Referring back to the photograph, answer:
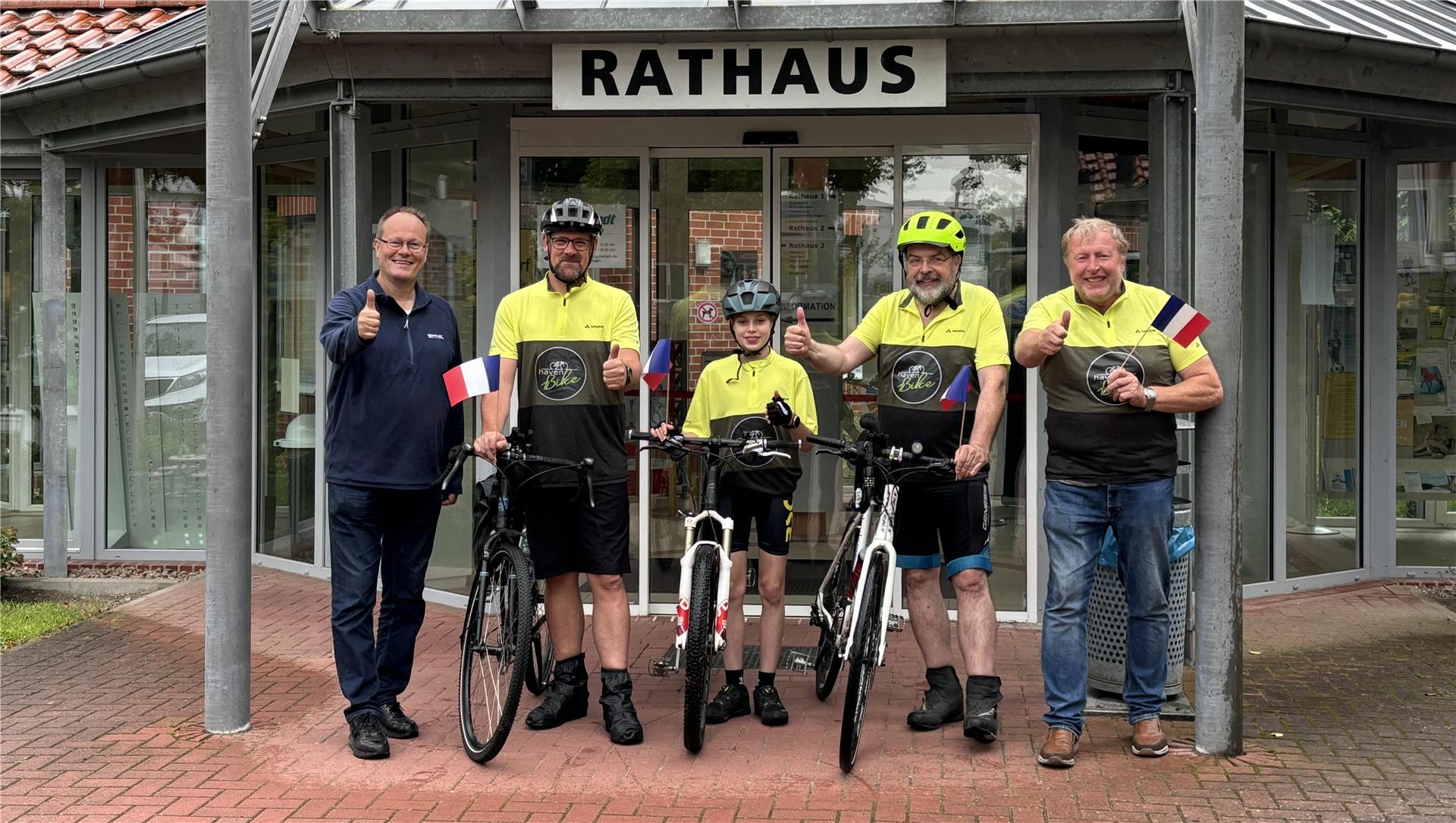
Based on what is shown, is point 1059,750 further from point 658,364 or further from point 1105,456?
point 658,364

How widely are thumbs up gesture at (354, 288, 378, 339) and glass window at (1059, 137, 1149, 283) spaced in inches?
160

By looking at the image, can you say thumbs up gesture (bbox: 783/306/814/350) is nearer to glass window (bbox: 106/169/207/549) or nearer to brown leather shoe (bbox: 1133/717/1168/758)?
brown leather shoe (bbox: 1133/717/1168/758)

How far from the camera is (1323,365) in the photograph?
8719 millimetres

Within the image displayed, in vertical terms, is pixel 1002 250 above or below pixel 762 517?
above

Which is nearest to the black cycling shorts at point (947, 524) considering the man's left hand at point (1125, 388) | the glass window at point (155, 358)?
the man's left hand at point (1125, 388)

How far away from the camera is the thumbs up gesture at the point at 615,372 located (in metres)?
5.27

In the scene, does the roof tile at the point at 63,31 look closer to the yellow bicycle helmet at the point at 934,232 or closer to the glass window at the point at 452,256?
the glass window at the point at 452,256

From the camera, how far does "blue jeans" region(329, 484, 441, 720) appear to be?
17.5ft

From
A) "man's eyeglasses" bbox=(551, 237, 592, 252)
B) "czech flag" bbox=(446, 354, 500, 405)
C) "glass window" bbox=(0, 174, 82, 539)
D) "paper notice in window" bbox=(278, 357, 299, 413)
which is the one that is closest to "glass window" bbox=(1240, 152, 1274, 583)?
"man's eyeglasses" bbox=(551, 237, 592, 252)

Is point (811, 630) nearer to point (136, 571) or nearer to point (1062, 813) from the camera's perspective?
point (1062, 813)

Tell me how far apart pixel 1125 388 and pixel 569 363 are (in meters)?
2.06

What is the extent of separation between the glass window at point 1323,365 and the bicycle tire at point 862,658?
14.2ft

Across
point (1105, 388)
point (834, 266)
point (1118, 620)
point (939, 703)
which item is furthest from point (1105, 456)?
point (834, 266)

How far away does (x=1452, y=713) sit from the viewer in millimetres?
5809
